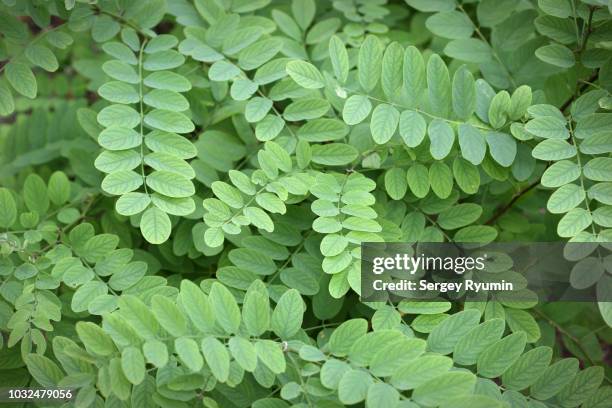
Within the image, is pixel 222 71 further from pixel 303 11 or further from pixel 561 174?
pixel 561 174

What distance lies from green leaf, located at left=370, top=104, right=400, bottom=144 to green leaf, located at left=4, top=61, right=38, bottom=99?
863 mm

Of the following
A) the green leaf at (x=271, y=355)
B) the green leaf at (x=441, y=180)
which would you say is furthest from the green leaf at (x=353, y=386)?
the green leaf at (x=441, y=180)

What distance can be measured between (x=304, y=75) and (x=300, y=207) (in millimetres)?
344

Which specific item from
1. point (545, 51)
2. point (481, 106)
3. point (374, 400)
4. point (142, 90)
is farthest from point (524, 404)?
point (142, 90)

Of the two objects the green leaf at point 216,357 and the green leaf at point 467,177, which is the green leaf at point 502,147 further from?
the green leaf at point 216,357

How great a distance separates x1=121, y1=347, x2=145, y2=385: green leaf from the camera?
112 centimetres

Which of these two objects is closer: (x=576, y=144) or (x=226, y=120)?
(x=576, y=144)

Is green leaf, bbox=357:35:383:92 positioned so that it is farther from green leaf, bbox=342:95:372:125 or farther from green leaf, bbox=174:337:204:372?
green leaf, bbox=174:337:204:372

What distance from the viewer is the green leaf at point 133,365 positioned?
112 centimetres

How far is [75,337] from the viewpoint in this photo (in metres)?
1.50

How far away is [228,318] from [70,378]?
0.33 m

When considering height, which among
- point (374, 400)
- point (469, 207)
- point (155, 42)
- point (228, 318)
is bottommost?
point (374, 400)

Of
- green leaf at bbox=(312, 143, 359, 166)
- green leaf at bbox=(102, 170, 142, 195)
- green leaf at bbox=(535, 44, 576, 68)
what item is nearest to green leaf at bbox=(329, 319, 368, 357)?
green leaf at bbox=(312, 143, 359, 166)

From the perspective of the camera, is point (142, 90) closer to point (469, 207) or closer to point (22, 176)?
point (22, 176)
